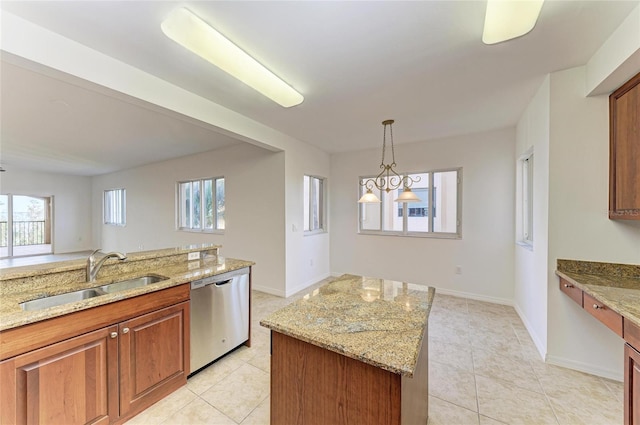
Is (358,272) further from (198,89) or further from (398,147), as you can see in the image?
(198,89)

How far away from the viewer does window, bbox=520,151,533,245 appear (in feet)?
10.4

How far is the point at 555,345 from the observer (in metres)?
2.26

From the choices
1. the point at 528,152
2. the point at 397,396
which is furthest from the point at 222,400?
the point at 528,152

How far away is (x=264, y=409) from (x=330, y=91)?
2.82 m

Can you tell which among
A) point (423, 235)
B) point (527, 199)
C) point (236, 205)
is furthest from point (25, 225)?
point (527, 199)

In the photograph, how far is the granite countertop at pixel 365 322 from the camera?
3.22 ft

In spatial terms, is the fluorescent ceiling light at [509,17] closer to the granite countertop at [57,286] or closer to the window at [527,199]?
the window at [527,199]

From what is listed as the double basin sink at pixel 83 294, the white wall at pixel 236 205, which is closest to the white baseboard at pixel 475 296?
the white wall at pixel 236 205

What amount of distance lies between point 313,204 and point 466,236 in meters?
2.74

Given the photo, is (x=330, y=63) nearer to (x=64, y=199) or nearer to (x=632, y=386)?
(x=632, y=386)

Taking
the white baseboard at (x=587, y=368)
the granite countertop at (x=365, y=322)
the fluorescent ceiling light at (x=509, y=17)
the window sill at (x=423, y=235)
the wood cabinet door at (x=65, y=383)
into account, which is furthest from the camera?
the window sill at (x=423, y=235)

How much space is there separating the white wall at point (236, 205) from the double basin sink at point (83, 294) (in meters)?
2.15

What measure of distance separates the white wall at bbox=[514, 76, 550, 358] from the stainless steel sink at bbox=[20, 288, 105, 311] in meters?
3.84

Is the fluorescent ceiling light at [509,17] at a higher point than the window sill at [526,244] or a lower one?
Answer: higher
